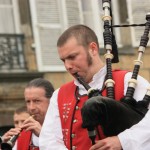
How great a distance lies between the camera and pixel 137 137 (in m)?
4.61

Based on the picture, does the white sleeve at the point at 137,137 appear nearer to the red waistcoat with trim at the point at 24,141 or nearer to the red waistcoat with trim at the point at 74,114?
the red waistcoat with trim at the point at 74,114

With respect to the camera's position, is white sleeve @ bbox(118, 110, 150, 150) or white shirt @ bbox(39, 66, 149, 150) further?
white shirt @ bbox(39, 66, 149, 150)

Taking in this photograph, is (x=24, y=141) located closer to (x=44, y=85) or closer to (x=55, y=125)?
(x=44, y=85)

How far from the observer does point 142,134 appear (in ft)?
15.2

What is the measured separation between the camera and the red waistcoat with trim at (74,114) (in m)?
4.91

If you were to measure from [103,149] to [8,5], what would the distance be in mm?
12678

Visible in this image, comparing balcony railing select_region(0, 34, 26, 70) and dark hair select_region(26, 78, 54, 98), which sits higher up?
dark hair select_region(26, 78, 54, 98)

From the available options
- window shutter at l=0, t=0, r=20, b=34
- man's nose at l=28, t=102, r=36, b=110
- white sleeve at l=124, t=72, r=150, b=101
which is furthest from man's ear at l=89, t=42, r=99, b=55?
window shutter at l=0, t=0, r=20, b=34

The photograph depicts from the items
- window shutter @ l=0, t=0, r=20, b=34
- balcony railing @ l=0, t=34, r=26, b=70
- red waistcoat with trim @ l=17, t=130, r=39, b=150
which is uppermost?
window shutter @ l=0, t=0, r=20, b=34

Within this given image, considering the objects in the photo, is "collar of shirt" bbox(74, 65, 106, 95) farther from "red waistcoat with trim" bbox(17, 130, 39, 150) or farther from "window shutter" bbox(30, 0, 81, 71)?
"window shutter" bbox(30, 0, 81, 71)

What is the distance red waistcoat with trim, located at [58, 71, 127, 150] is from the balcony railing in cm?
1121

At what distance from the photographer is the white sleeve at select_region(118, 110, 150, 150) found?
15.1 feet

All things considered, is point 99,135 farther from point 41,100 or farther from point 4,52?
point 4,52

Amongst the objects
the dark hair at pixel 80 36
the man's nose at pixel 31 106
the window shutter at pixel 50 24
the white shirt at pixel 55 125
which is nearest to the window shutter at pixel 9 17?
the window shutter at pixel 50 24
